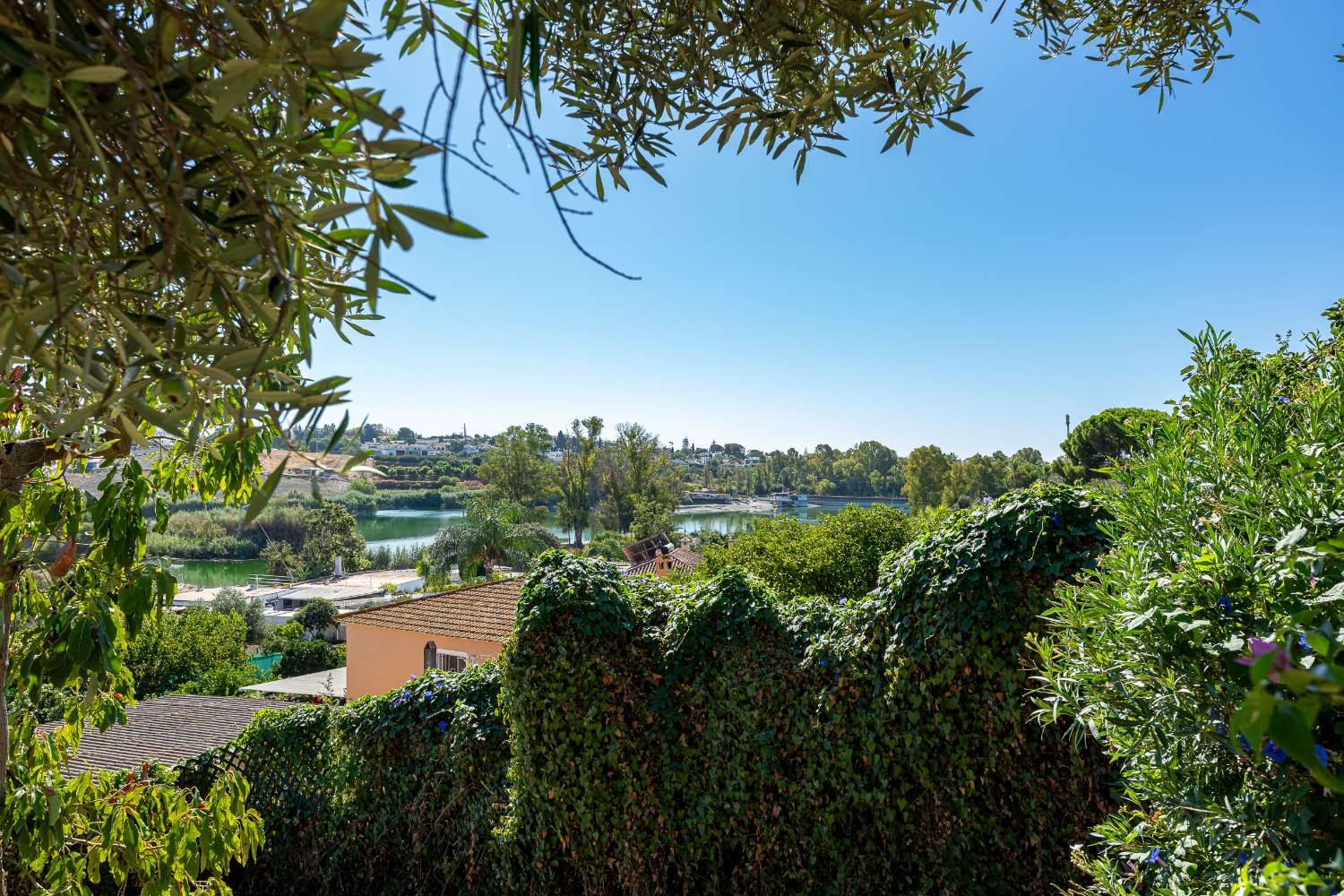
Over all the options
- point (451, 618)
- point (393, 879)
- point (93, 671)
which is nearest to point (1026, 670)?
point (93, 671)

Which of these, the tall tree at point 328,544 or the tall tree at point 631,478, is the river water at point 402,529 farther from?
the tall tree at point 328,544

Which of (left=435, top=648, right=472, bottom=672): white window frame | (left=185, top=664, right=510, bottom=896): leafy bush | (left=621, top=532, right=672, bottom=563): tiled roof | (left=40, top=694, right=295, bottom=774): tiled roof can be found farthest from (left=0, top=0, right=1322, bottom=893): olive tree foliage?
(left=621, top=532, right=672, bottom=563): tiled roof

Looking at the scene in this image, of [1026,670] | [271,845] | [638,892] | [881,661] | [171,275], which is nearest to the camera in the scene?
[171,275]

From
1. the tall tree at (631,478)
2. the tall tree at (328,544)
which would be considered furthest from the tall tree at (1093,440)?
the tall tree at (328,544)

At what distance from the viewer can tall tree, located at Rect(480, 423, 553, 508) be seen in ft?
156

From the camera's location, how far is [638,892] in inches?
163

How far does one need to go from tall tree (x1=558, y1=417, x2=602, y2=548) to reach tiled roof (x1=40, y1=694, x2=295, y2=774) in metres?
33.2

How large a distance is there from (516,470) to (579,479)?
15.5ft

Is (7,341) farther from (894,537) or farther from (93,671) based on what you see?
(894,537)

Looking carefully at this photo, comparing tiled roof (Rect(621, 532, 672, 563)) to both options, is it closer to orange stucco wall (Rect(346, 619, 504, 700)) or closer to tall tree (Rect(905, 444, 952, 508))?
orange stucco wall (Rect(346, 619, 504, 700))

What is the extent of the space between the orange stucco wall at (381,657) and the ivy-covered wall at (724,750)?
6.41 m

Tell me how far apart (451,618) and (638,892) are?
8125 millimetres

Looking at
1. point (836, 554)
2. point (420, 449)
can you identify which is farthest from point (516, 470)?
point (836, 554)

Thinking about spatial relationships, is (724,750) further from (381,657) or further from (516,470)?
(516,470)
